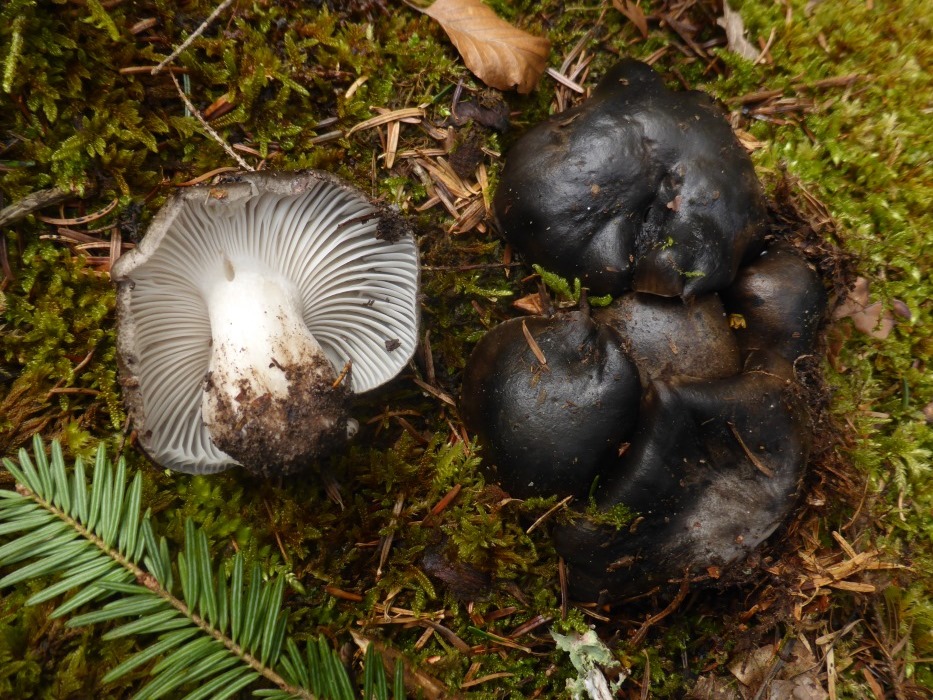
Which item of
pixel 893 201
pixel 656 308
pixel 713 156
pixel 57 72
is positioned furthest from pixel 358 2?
pixel 893 201

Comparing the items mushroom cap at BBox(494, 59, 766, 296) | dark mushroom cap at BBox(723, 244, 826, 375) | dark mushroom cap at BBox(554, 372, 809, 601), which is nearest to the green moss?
dark mushroom cap at BBox(554, 372, 809, 601)

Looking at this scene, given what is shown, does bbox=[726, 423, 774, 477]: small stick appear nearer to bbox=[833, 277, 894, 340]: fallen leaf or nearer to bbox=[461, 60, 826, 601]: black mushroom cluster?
bbox=[461, 60, 826, 601]: black mushroom cluster

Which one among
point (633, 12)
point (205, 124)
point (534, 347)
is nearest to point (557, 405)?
point (534, 347)

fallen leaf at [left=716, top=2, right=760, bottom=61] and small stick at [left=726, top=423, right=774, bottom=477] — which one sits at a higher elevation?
fallen leaf at [left=716, top=2, right=760, bottom=61]

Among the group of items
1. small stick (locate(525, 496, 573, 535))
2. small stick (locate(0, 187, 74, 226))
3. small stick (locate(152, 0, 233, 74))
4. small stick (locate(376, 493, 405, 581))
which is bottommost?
small stick (locate(376, 493, 405, 581))

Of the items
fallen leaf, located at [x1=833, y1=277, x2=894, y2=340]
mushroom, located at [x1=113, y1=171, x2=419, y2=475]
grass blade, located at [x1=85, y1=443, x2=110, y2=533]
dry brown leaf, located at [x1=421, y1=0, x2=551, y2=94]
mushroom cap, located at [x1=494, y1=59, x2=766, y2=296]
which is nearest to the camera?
grass blade, located at [x1=85, y1=443, x2=110, y2=533]

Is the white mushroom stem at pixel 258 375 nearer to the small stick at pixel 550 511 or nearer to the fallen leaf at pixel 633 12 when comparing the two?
the small stick at pixel 550 511

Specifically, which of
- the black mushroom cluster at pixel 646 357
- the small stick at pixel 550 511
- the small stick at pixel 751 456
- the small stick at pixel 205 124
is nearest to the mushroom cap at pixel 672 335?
the black mushroom cluster at pixel 646 357
